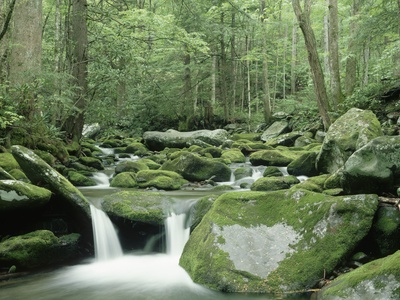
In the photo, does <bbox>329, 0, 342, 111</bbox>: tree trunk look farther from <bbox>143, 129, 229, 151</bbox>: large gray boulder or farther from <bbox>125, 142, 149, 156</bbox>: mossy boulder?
<bbox>125, 142, 149, 156</bbox>: mossy boulder

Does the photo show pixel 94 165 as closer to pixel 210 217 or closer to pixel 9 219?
pixel 9 219

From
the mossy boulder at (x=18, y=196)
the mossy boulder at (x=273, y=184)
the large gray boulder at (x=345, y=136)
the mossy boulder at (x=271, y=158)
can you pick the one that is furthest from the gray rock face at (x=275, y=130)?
the mossy boulder at (x=18, y=196)

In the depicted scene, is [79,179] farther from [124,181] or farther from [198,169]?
[198,169]

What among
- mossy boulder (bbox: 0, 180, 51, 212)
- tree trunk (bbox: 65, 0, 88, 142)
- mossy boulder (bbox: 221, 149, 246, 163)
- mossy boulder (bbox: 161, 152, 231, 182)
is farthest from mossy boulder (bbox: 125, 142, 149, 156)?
mossy boulder (bbox: 0, 180, 51, 212)

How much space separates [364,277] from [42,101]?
8.29m

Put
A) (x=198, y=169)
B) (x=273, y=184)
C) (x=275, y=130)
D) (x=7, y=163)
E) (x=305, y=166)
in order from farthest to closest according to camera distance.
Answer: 1. (x=275, y=130)
2. (x=198, y=169)
3. (x=305, y=166)
4. (x=273, y=184)
5. (x=7, y=163)

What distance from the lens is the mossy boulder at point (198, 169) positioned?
9.70 m

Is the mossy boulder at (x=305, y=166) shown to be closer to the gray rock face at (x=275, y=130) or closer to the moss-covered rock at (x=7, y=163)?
the moss-covered rock at (x=7, y=163)

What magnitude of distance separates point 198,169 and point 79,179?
9.99 feet

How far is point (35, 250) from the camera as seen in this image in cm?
516

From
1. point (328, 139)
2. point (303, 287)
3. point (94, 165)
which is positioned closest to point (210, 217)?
point (303, 287)

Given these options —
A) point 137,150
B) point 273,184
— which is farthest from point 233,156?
point 137,150

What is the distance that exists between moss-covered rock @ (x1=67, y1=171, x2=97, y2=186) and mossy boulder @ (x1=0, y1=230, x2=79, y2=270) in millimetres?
3256

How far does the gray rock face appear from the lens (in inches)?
693
